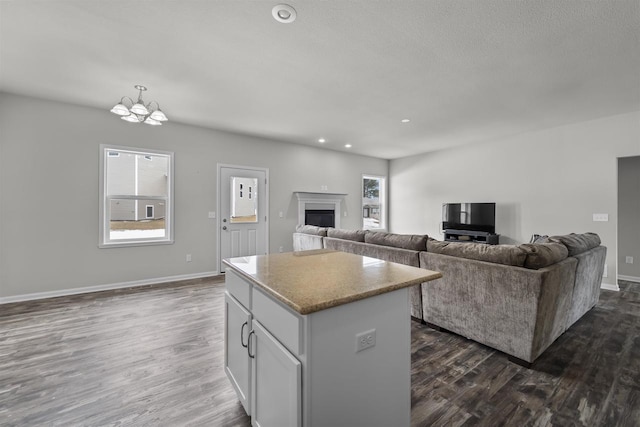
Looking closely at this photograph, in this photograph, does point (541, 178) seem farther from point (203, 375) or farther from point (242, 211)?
point (203, 375)

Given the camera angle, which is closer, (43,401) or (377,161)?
(43,401)

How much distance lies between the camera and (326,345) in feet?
3.34

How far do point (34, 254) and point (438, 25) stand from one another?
5.30 m

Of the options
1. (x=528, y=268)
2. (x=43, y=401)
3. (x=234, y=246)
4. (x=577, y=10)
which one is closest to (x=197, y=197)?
(x=234, y=246)

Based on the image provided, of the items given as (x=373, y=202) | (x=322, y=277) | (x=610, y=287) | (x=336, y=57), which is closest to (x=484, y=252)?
(x=322, y=277)

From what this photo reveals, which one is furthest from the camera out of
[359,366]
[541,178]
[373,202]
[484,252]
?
[373,202]

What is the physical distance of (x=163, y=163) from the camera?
4449mm

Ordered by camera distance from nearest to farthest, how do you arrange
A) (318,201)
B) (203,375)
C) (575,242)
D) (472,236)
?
1. (203,375)
2. (575,242)
3. (472,236)
4. (318,201)

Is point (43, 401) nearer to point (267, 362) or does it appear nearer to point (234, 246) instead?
point (267, 362)

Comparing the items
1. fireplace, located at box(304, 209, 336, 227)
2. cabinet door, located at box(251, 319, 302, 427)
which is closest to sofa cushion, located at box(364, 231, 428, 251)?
cabinet door, located at box(251, 319, 302, 427)

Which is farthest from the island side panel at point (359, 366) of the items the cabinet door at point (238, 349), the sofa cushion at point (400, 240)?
the sofa cushion at point (400, 240)

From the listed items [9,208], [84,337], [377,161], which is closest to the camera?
[84,337]

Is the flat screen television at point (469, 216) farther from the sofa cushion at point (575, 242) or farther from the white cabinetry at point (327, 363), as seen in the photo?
the white cabinetry at point (327, 363)

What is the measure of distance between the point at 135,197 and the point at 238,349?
3.68 m
